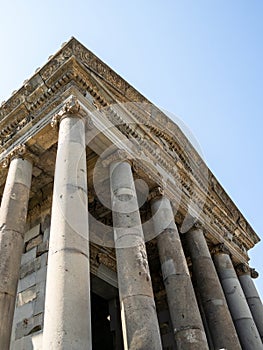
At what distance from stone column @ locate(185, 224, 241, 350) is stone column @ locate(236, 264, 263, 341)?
136 inches

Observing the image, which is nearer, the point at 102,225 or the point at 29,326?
the point at 29,326

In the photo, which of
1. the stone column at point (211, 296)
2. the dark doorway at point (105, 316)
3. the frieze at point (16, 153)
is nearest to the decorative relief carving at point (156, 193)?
the stone column at point (211, 296)

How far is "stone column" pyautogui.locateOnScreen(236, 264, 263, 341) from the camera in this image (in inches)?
532

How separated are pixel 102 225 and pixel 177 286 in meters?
4.50

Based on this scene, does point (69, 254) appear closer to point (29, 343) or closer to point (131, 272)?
point (131, 272)

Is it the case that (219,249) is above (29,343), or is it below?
above

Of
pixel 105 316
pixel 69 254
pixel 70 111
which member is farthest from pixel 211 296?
pixel 70 111

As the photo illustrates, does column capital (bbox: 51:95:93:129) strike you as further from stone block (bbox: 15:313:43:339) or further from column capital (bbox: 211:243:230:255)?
column capital (bbox: 211:243:230:255)

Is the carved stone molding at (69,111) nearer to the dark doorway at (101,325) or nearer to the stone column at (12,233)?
the stone column at (12,233)

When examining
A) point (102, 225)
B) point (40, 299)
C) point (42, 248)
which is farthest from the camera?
point (102, 225)

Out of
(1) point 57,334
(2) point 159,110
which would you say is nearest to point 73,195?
(1) point 57,334

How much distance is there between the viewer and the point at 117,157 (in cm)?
973

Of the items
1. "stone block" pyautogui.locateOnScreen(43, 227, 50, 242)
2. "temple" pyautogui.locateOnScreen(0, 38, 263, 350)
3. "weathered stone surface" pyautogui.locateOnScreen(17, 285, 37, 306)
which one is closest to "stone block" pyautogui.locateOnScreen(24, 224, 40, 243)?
"temple" pyautogui.locateOnScreen(0, 38, 263, 350)

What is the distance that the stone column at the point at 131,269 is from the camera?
629 cm
